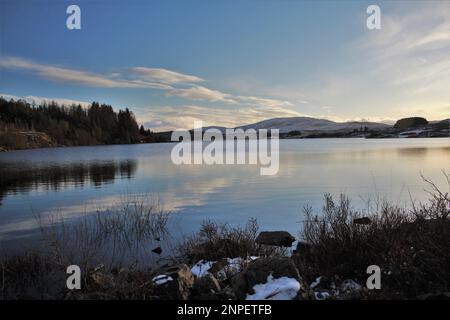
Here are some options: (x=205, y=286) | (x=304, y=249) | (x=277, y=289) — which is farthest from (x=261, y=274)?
(x=304, y=249)

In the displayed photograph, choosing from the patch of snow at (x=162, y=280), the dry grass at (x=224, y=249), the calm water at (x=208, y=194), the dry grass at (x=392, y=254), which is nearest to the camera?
the dry grass at (x=392, y=254)

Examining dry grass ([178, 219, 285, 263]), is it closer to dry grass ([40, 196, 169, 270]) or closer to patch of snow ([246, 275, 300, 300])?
dry grass ([40, 196, 169, 270])

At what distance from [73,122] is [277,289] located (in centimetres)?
18127

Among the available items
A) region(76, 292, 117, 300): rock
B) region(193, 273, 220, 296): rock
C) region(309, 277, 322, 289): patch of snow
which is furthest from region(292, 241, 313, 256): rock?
region(76, 292, 117, 300): rock

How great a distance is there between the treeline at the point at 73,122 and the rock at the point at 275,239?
424 ft

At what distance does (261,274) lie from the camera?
646 cm

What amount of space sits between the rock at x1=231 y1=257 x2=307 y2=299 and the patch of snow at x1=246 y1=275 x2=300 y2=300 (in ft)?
0.34

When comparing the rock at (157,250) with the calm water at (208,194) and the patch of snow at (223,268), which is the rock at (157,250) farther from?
the patch of snow at (223,268)

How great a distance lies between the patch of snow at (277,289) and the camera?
5.83m

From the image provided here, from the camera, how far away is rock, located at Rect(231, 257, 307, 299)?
6285mm

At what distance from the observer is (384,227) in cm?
815

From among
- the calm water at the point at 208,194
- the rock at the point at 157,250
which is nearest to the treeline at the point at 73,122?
the calm water at the point at 208,194
